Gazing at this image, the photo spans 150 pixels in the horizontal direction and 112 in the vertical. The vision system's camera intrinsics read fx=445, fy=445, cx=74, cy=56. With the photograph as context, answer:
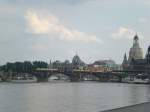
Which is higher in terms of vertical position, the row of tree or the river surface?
the row of tree

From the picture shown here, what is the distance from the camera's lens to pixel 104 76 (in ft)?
543

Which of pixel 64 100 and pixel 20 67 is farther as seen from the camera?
pixel 20 67

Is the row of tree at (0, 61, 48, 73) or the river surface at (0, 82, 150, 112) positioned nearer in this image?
the river surface at (0, 82, 150, 112)

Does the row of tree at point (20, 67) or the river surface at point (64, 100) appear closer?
the river surface at point (64, 100)

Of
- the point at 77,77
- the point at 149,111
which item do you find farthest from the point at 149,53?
the point at 149,111

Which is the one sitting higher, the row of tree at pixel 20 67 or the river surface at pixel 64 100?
the row of tree at pixel 20 67

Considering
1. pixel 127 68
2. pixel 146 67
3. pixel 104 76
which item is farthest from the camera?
pixel 127 68

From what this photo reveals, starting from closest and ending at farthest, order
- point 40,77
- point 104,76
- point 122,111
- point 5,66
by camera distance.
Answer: point 122,111, point 40,77, point 5,66, point 104,76

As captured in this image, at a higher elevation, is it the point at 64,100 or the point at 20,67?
the point at 20,67

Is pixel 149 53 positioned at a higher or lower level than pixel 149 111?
higher

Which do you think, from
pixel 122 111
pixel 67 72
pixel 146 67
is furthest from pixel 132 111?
pixel 146 67

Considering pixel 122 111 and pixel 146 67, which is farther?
pixel 146 67

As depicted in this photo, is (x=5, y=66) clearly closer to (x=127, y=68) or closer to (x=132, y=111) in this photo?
(x=127, y=68)

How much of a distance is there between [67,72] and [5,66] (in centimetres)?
2120
